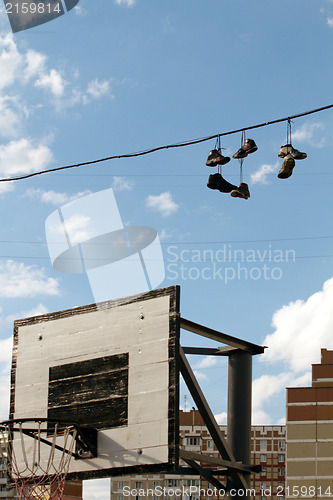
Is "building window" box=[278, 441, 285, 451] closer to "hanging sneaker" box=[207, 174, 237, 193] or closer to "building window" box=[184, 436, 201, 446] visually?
"building window" box=[184, 436, 201, 446]

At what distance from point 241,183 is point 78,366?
4131 mm

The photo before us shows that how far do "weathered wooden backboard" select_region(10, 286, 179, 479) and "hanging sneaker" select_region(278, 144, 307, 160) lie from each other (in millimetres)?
2854

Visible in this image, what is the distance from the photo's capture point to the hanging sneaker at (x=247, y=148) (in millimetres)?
10562

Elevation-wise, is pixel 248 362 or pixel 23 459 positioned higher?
pixel 248 362

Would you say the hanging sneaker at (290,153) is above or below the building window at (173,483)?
above

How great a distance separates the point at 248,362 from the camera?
14102 mm

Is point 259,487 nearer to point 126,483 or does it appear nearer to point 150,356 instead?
point 126,483

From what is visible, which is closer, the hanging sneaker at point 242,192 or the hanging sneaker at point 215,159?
the hanging sneaker at point 215,159

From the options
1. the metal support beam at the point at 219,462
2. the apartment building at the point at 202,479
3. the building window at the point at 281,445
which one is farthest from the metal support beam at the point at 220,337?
the building window at the point at 281,445

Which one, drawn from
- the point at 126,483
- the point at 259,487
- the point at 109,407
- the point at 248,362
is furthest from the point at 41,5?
the point at 126,483

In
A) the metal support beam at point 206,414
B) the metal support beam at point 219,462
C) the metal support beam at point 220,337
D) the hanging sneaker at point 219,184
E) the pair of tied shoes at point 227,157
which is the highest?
the pair of tied shoes at point 227,157

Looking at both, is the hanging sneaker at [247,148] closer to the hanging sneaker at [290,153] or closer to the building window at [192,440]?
the hanging sneaker at [290,153]

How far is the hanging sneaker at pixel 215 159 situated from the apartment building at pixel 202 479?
66.4m

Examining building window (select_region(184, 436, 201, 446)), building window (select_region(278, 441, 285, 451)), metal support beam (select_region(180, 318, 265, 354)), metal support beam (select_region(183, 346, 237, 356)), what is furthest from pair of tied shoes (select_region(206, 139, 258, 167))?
building window (select_region(184, 436, 201, 446))
